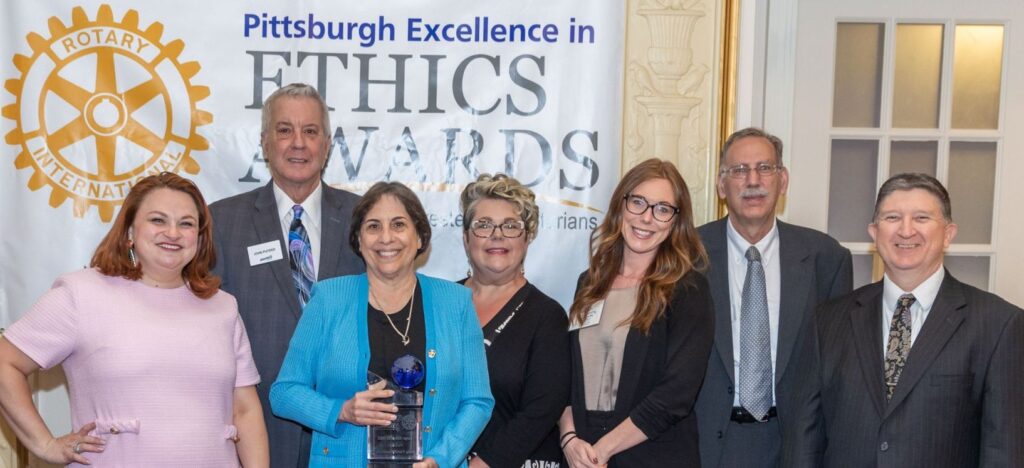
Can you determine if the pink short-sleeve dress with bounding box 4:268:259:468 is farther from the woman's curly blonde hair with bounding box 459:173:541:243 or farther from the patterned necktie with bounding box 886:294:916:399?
the patterned necktie with bounding box 886:294:916:399

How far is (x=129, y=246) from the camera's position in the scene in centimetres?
270

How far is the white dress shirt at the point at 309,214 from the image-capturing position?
3.41 meters

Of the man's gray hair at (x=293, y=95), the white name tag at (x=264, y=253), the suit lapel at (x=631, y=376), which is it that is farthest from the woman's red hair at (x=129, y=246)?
the suit lapel at (x=631, y=376)

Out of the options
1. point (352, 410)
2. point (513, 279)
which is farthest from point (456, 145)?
point (352, 410)

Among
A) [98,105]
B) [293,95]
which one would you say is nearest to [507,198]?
[293,95]

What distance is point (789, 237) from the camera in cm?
336

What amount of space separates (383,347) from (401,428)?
24 centimetres

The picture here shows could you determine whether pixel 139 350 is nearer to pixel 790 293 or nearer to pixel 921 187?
pixel 790 293

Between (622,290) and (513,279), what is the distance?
1.17ft

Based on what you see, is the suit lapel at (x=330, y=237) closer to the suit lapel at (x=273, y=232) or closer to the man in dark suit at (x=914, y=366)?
the suit lapel at (x=273, y=232)

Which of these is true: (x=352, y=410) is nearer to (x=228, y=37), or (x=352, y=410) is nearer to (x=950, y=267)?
(x=228, y=37)

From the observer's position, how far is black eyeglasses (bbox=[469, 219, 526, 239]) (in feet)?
10.1

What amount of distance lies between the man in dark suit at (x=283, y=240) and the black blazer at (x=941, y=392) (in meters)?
1.68

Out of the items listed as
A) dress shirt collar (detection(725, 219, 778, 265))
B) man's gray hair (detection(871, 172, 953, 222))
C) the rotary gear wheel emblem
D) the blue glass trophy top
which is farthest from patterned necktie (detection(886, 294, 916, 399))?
the rotary gear wheel emblem
